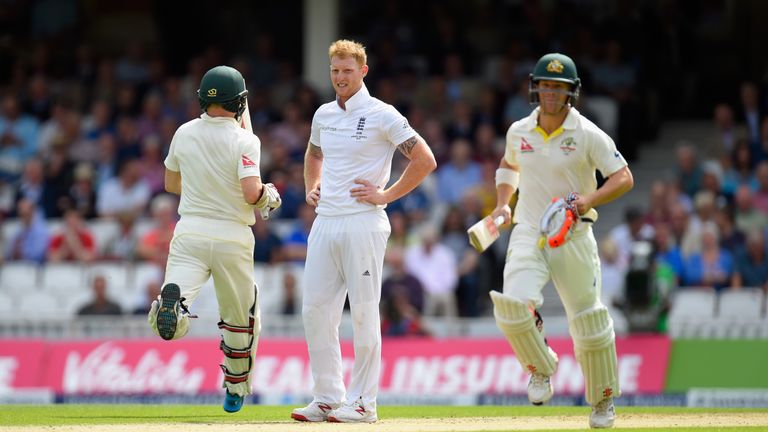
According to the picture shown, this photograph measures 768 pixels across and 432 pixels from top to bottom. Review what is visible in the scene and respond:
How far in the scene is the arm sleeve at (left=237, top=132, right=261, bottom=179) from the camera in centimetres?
1020

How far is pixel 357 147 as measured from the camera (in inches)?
402

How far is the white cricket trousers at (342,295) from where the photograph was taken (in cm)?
1009

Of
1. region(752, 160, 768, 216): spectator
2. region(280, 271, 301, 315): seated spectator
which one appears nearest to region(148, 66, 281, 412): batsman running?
region(280, 271, 301, 315): seated spectator

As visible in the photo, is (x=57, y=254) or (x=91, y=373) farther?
(x=57, y=254)

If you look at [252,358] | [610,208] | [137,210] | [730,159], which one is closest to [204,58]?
[137,210]

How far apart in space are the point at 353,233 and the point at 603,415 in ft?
6.78

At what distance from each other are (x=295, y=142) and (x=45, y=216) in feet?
11.4

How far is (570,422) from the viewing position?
10562 millimetres

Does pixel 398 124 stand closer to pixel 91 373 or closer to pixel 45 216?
pixel 91 373

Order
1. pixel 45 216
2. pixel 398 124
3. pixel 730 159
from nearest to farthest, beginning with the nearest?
pixel 398 124 → pixel 730 159 → pixel 45 216

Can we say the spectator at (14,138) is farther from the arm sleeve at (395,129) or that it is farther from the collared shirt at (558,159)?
the collared shirt at (558,159)

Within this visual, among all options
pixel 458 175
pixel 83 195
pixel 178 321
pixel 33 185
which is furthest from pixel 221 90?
pixel 33 185

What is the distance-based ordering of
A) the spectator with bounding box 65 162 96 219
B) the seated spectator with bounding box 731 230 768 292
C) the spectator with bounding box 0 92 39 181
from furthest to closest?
the spectator with bounding box 0 92 39 181 → the spectator with bounding box 65 162 96 219 → the seated spectator with bounding box 731 230 768 292

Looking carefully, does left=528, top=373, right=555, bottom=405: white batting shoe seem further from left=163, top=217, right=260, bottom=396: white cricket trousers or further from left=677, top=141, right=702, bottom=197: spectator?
left=677, top=141, right=702, bottom=197: spectator
